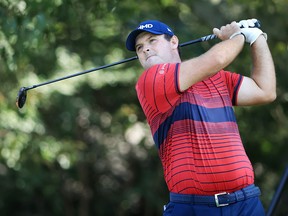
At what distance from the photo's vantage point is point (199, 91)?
13.7 feet

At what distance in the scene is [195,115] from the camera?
13.4ft

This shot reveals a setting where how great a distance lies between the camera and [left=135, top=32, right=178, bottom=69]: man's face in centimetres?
438

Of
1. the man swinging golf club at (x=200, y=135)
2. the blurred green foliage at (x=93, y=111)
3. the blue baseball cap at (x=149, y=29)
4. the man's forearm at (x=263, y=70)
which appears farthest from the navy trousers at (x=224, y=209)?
the blurred green foliage at (x=93, y=111)

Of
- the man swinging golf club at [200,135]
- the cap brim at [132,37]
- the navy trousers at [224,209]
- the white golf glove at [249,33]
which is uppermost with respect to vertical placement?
the cap brim at [132,37]

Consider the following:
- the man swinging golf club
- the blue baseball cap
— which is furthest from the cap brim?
the man swinging golf club

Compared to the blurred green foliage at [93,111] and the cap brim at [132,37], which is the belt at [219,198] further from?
the blurred green foliage at [93,111]

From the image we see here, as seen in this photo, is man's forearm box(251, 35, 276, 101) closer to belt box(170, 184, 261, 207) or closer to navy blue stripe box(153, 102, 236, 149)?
navy blue stripe box(153, 102, 236, 149)

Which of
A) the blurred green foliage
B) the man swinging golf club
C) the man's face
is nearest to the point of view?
the man swinging golf club

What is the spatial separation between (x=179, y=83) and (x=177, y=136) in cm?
26

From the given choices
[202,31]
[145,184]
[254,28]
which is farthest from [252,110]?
[254,28]

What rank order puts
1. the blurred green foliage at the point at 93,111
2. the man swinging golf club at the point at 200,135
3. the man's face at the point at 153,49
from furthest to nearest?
the blurred green foliage at the point at 93,111 < the man's face at the point at 153,49 < the man swinging golf club at the point at 200,135

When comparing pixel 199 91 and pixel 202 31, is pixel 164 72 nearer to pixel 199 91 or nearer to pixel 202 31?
pixel 199 91

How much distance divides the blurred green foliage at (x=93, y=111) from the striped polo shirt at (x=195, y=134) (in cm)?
262

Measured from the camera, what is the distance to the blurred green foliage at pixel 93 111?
7.54 meters
